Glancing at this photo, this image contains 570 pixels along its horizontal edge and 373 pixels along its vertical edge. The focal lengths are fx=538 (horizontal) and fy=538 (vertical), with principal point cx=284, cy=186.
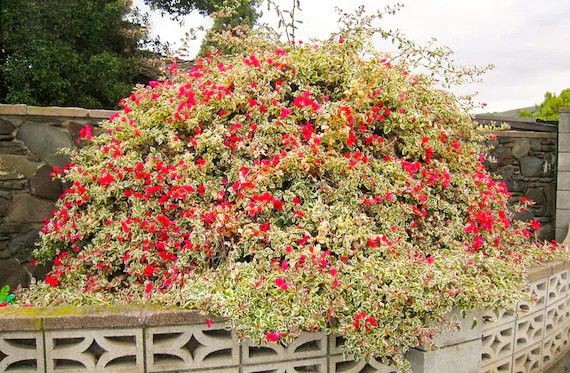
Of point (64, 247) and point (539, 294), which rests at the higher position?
Result: point (64, 247)

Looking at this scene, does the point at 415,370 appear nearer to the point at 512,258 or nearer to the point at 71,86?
the point at 512,258

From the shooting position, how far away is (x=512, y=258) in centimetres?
341

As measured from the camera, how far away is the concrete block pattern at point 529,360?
3420 mm

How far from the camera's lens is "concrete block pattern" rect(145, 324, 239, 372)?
8.16 ft

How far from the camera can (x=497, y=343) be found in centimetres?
326

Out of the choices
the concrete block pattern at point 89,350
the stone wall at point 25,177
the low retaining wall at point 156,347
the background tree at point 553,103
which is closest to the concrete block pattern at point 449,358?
the low retaining wall at point 156,347

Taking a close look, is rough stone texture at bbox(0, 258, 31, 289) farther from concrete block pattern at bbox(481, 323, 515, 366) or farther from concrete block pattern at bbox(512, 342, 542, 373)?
concrete block pattern at bbox(512, 342, 542, 373)

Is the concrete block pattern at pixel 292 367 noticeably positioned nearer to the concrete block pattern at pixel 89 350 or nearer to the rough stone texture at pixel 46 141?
the concrete block pattern at pixel 89 350

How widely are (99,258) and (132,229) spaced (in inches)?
10.7

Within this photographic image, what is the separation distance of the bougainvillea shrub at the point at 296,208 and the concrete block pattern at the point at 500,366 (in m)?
0.58

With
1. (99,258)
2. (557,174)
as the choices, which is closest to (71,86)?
(99,258)

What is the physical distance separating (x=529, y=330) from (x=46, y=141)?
3751 mm

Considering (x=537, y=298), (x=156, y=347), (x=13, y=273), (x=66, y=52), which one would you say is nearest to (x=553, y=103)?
(x=66, y=52)

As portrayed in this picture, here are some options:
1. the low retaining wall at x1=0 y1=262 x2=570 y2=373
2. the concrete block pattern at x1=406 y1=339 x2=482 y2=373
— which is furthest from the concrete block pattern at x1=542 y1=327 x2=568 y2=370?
the low retaining wall at x1=0 y1=262 x2=570 y2=373
